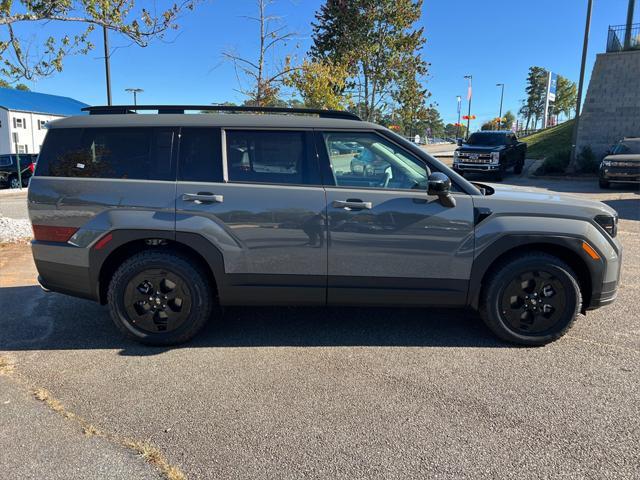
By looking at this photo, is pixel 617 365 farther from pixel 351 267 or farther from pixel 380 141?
pixel 380 141

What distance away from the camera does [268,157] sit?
13.1 ft

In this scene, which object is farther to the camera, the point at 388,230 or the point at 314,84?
the point at 314,84

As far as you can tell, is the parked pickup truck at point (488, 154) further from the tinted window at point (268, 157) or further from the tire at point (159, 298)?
the tire at point (159, 298)

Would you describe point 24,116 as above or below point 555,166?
above

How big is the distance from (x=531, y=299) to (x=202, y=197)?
277 centimetres

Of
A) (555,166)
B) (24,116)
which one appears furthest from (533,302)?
(24,116)

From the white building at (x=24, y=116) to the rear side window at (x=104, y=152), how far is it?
45473mm

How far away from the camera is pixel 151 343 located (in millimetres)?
4023

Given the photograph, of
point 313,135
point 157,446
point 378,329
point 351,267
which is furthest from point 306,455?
point 313,135

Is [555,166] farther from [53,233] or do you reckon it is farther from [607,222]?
[53,233]

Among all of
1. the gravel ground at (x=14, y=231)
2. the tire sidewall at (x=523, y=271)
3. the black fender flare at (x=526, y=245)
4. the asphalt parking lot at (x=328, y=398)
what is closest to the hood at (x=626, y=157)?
the asphalt parking lot at (x=328, y=398)

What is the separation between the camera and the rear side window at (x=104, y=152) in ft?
13.0

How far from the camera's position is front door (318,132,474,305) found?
151 inches

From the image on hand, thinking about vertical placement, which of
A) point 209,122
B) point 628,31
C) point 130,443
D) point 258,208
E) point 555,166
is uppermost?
point 628,31
